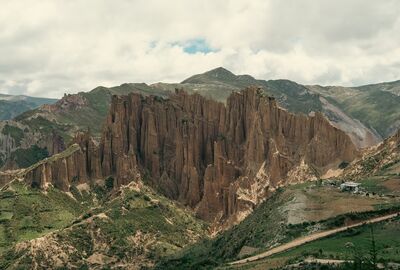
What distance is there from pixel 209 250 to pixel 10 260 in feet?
214

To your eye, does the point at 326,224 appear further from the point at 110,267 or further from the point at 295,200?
the point at 110,267

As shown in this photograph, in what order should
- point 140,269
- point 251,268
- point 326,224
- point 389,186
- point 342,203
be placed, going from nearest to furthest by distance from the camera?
point 251,268 → point 326,224 → point 342,203 → point 389,186 → point 140,269

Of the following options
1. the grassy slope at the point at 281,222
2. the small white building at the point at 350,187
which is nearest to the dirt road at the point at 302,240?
the grassy slope at the point at 281,222

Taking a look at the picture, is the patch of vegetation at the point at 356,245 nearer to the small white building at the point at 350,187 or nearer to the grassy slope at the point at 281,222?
the grassy slope at the point at 281,222

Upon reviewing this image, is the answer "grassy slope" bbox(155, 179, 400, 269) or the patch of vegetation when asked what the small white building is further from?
the patch of vegetation

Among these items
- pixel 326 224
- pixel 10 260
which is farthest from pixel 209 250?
pixel 10 260

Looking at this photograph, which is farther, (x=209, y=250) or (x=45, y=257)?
(x=45, y=257)

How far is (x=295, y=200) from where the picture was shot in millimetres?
167875

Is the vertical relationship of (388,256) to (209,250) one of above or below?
above

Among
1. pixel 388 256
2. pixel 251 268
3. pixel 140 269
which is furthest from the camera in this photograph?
pixel 140 269

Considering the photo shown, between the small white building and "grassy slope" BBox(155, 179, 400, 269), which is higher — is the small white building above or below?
above

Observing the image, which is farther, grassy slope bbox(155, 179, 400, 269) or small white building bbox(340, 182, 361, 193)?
small white building bbox(340, 182, 361, 193)

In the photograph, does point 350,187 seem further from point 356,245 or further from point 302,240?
point 356,245

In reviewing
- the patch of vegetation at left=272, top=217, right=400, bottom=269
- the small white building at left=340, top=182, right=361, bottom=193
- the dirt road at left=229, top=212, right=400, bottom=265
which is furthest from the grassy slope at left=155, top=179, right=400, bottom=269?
the patch of vegetation at left=272, top=217, right=400, bottom=269
